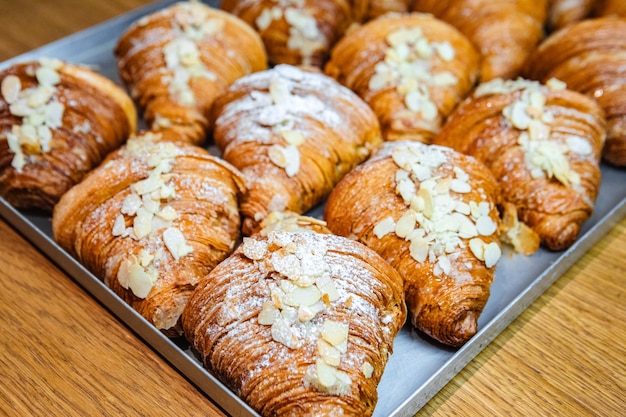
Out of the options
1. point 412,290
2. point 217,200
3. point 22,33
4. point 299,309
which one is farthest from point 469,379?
point 22,33

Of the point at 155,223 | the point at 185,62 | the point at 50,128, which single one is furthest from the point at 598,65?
the point at 50,128

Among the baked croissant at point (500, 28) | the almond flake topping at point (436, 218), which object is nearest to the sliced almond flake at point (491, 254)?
the almond flake topping at point (436, 218)

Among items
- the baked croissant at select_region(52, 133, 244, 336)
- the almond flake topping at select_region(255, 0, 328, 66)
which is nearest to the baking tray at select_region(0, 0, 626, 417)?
the baked croissant at select_region(52, 133, 244, 336)

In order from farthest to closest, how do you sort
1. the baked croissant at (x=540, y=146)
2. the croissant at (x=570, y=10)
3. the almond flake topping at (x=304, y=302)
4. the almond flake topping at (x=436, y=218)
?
the croissant at (x=570, y=10) → the baked croissant at (x=540, y=146) → the almond flake topping at (x=436, y=218) → the almond flake topping at (x=304, y=302)

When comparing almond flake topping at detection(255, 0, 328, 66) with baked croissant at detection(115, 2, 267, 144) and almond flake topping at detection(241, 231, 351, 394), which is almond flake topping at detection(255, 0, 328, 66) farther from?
almond flake topping at detection(241, 231, 351, 394)

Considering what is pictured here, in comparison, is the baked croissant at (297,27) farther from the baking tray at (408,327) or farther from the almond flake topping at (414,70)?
the baking tray at (408,327)

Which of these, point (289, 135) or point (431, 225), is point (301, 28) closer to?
point (289, 135)
